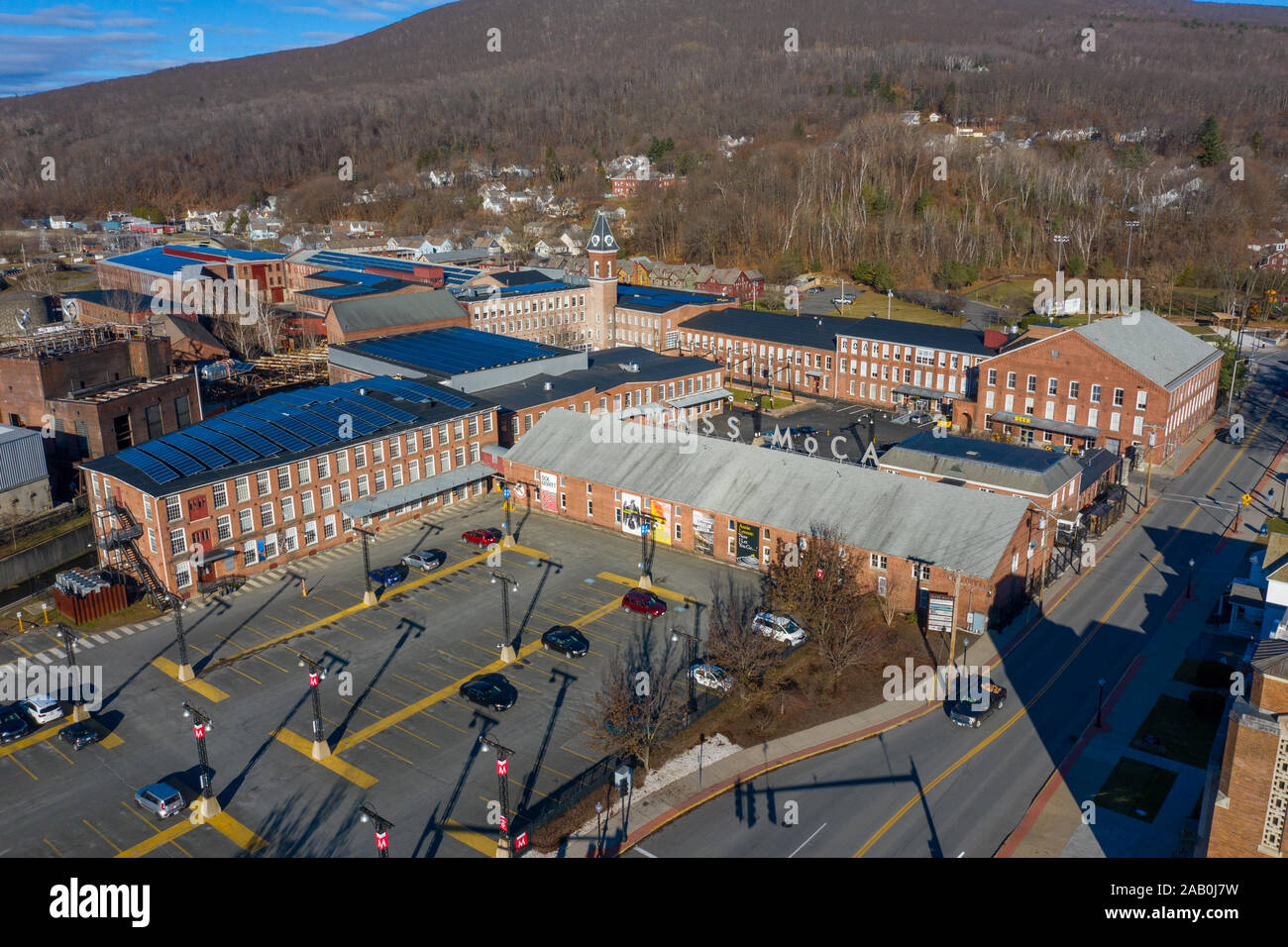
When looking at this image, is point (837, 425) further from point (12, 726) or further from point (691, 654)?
point (12, 726)

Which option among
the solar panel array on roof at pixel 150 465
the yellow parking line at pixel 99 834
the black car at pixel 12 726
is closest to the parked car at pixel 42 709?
the black car at pixel 12 726

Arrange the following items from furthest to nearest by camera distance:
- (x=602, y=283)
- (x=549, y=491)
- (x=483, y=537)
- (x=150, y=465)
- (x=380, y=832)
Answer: (x=602, y=283) → (x=549, y=491) → (x=483, y=537) → (x=150, y=465) → (x=380, y=832)

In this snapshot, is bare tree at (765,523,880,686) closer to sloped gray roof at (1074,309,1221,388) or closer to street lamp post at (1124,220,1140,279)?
sloped gray roof at (1074,309,1221,388)

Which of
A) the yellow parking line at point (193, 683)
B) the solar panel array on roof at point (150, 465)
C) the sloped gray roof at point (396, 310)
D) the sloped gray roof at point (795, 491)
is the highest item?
the sloped gray roof at point (396, 310)

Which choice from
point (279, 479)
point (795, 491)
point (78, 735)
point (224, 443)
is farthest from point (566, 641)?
point (224, 443)

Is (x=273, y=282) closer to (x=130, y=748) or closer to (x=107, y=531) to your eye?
(x=107, y=531)

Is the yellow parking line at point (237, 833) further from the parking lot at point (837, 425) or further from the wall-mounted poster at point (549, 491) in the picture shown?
the parking lot at point (837, 425)

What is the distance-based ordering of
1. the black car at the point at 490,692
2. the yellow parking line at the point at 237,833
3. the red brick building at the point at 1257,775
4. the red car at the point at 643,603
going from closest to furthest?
the red brick building at the point at 1257,775, the yellow parking line at the point at 237,833, the black car at the point at 490,692, the red car at the point at 643,603
